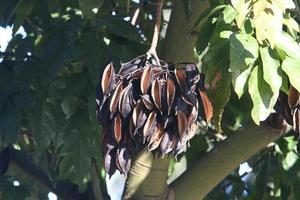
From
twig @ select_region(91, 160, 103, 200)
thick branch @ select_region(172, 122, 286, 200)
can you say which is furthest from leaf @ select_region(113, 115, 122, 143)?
twig @ select_region(91, 160, 103, 200)

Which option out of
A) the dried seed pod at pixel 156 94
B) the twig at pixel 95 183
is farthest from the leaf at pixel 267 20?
the twig at pixel 95 183

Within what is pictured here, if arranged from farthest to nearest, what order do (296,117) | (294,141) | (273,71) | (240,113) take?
1. (294,141)
2. (240,113)
3. (296,117)
4. (273,71)

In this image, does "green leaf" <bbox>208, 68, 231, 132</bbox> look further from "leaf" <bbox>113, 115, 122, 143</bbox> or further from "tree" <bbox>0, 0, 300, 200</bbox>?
"leaf" <bbox>113, 115, 122, 143</bbox>

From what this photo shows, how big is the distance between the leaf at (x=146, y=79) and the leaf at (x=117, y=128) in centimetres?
8

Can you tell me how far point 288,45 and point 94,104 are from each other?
3.02 ft

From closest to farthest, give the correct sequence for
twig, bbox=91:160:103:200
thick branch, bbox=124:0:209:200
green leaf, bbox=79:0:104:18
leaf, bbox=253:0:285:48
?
1. leaf, bbox=253:0:285:48
2. green leaf, bbox=79:0:104:18
3. thick branch, bbox=124:0:209:200
4. twig, bbox=91:160:103:200

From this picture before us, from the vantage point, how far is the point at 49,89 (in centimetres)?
276

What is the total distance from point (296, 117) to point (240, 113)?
1.06 metres

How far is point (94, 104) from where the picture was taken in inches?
102

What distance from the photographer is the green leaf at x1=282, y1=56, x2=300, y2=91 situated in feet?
5.84

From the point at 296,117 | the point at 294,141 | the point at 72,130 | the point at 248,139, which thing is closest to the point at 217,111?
Result: the point at 296,117

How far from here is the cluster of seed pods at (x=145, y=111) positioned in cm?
176

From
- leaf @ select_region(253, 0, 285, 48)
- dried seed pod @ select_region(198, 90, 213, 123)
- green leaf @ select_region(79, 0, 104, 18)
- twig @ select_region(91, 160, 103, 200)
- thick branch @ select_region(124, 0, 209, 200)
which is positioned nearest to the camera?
leaf @ select_region(253, 0, 285, 48)

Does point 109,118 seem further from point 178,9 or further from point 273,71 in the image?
point 178,9
